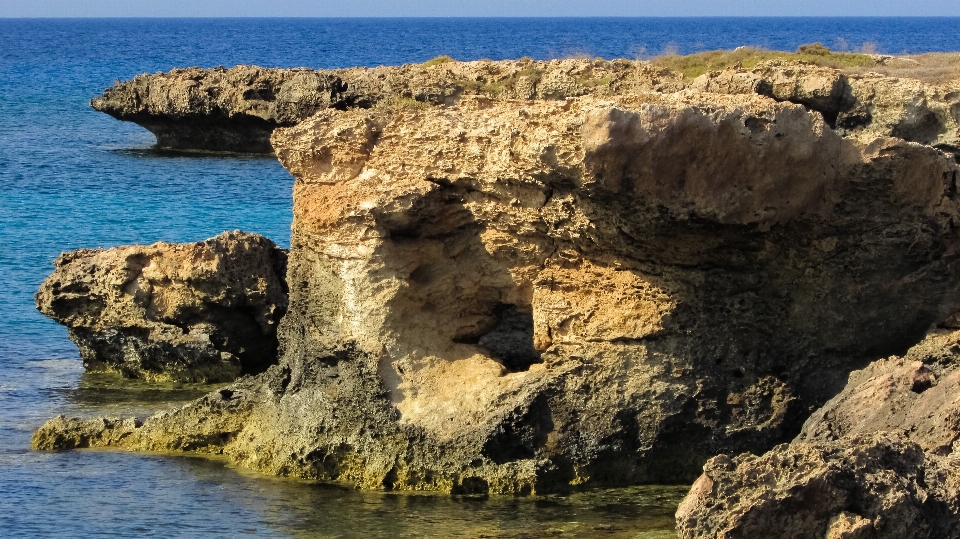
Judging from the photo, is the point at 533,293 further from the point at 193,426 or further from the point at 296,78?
the point at 296,78

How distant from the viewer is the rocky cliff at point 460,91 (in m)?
20.4

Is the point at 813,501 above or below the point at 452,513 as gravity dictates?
above

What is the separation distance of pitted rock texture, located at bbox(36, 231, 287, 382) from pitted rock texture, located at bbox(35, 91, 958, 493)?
322cm

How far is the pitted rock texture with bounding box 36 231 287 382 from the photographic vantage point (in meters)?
14.0

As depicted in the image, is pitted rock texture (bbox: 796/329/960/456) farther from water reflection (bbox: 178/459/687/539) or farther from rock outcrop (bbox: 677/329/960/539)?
water reflection (bbox: 178/459/687/539)

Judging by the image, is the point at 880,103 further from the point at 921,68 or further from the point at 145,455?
the point at 145,455

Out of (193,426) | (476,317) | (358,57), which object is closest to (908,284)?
(476,317)

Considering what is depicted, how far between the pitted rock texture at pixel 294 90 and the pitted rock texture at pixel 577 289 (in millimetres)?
14320

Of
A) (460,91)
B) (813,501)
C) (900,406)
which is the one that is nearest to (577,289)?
(900,406)

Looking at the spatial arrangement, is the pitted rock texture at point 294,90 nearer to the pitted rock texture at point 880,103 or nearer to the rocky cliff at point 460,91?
the rocky cliff at point 460,91

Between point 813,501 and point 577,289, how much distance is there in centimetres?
394

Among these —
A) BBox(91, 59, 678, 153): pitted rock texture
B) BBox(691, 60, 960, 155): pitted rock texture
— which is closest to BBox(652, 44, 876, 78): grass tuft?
BBox(91, 59, 678, 153): pitted rock texture

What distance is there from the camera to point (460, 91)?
2809 centimetres

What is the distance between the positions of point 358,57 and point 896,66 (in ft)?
206
